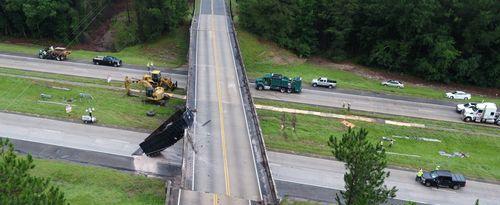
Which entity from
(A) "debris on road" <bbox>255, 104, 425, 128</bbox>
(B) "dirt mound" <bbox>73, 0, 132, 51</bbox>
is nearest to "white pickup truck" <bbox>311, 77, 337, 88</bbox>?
(A) "debris on road" <bbox>255, 104, 425, 128</bbox>

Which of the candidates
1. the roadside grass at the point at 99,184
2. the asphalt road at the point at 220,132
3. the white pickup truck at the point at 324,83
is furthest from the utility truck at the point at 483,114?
the roadside grass at the point at 99,184

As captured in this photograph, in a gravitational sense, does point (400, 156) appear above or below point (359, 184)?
below

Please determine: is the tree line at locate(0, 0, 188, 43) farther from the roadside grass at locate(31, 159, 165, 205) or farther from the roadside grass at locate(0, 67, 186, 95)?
the roadside grass at locate(31, 159, 165, 205)

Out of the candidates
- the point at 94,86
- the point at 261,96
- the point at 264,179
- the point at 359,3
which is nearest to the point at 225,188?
the point at 264,179

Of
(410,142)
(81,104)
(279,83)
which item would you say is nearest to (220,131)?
(279,83)

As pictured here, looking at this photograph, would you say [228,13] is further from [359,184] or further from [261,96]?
[359,184]

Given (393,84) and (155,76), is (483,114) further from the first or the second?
(155,76)
